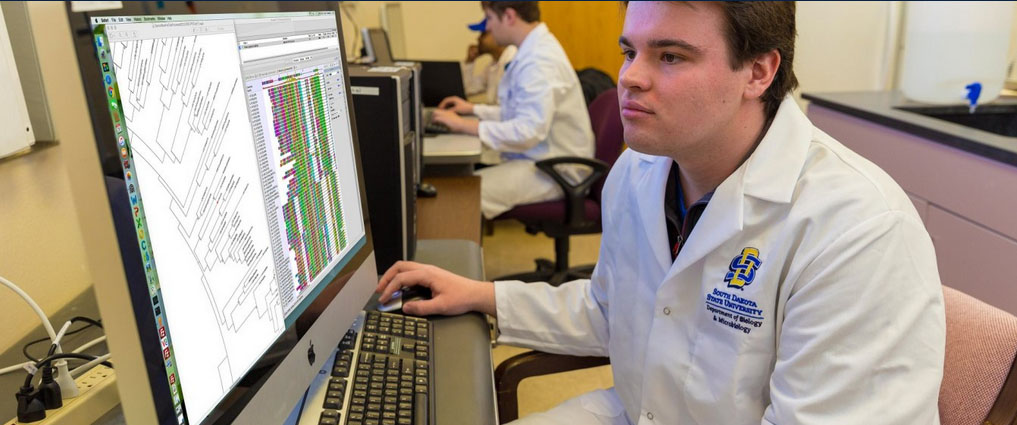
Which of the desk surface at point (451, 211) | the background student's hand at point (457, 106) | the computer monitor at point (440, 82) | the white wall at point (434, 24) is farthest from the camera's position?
the white wall at point (434, 24)

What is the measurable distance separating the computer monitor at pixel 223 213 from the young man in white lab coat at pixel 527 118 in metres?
1.79

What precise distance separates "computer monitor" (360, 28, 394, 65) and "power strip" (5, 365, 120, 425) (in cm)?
207

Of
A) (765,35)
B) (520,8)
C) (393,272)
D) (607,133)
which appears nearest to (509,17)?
(520,8)

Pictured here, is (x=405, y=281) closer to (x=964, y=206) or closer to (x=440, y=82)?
(x=964, y=206)

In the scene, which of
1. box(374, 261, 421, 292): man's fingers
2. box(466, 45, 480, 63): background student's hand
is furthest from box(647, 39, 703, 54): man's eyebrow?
box(466, 45, 480, 63): background student's hand

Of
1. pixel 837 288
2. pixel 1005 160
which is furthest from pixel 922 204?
pixel 837 288

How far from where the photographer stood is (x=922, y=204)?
2113 millimetres

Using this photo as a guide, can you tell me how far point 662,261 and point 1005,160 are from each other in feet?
3.98

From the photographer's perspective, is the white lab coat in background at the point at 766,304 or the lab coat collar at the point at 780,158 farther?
the lab coat collar at the point at 780,158

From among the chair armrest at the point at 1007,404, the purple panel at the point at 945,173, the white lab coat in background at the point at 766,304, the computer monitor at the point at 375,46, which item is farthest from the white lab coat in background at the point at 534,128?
the chair armrest at the point at 1007,404

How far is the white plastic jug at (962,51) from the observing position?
235 centimetres

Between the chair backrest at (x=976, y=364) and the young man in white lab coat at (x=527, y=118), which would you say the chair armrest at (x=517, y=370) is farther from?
the young man in white lab coat at (x=527, y=118)

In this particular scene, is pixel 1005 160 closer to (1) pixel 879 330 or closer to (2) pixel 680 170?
(2) pixel 680 170

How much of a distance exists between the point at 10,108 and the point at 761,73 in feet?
3.32
